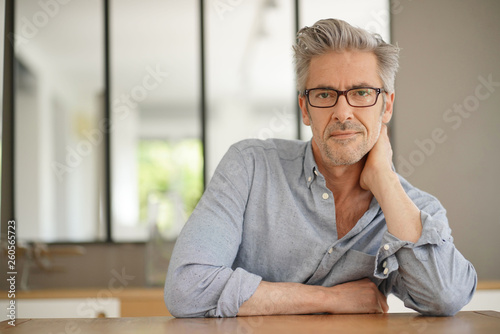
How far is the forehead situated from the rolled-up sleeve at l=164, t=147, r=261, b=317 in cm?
41

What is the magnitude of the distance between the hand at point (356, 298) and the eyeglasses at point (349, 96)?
49cm

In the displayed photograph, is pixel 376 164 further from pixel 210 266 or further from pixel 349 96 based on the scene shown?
pixel 210 266

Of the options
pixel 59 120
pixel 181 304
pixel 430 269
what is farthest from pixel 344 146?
pixel 59 120

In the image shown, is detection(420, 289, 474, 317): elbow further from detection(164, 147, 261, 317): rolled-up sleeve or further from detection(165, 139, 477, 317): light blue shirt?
detection(164, 147, 261, 317): rolled-up sleeve

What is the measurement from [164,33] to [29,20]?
3.62ft

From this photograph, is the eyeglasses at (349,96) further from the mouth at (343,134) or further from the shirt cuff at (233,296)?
→ the shirt cuff at (233,296)

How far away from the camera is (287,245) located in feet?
5.11

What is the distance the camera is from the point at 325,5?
15.1 feet

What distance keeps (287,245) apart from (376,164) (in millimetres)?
338

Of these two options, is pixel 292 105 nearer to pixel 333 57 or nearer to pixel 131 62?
pixel 131 62

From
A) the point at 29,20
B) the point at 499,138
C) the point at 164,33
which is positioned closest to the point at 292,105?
the point at 164,33

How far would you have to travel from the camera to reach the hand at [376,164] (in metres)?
1.56

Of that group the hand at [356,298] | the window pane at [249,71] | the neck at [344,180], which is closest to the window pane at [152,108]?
the window pane at [249,71]

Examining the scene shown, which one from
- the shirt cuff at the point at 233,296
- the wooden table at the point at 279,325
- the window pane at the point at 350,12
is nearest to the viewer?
the wooden table at the point at 279,325
